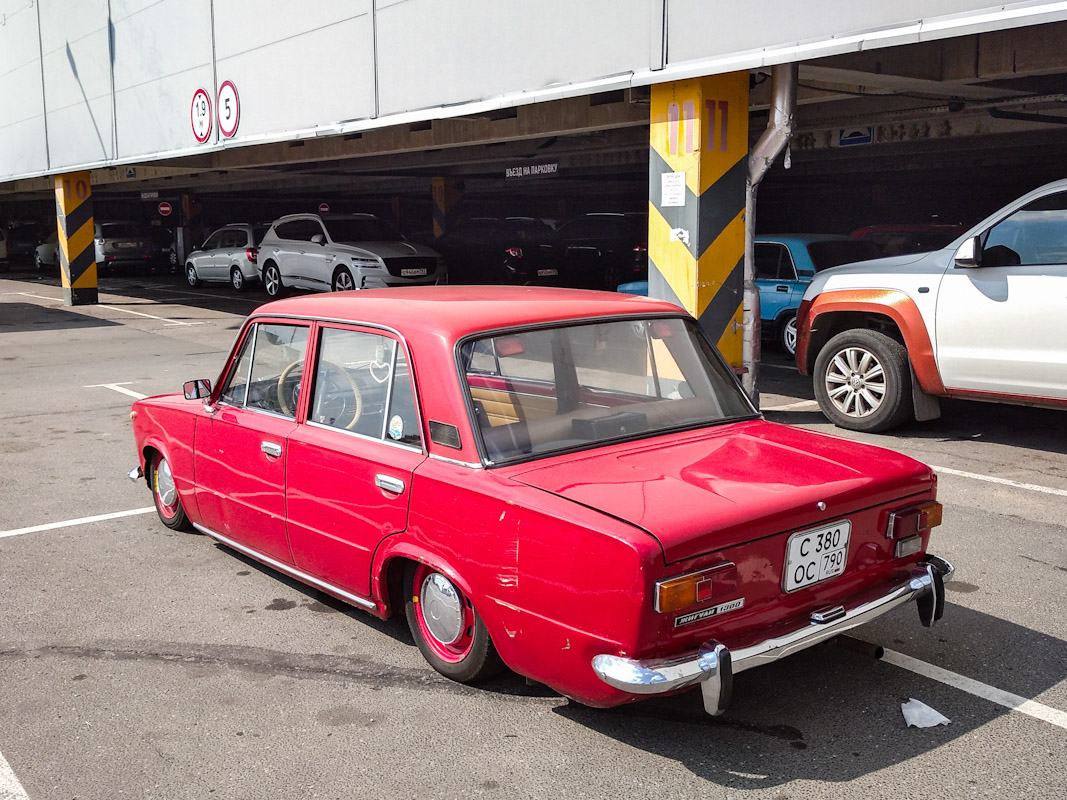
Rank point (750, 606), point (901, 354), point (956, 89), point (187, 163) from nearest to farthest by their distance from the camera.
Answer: point (750, 606) → point (901, 354) → point (956, 89) → point (187, 163)

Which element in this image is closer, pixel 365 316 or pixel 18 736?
pixel 18 736

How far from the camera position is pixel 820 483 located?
11.7 ft

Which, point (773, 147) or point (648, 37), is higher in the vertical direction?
point (648, 37)

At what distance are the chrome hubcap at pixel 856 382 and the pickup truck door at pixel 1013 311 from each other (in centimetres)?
59

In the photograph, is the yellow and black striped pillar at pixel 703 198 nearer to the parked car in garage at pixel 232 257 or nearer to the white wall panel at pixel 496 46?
the white wall panel at pixel 496 46

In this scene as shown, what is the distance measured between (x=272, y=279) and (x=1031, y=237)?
17.9 meters

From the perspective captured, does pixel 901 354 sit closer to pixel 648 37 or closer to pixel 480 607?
pixel 648 37

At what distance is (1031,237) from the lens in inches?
295

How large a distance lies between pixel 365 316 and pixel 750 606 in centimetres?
195

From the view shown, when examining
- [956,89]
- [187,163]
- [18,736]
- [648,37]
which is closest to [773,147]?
[648,37]

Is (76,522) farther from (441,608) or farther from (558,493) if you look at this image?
(558,493)

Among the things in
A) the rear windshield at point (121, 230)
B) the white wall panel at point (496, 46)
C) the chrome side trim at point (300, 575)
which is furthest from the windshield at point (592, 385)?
the rear windshield at point (121, 230)

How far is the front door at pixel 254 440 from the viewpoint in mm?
4594

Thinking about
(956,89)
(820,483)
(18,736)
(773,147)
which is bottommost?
(18,736)
